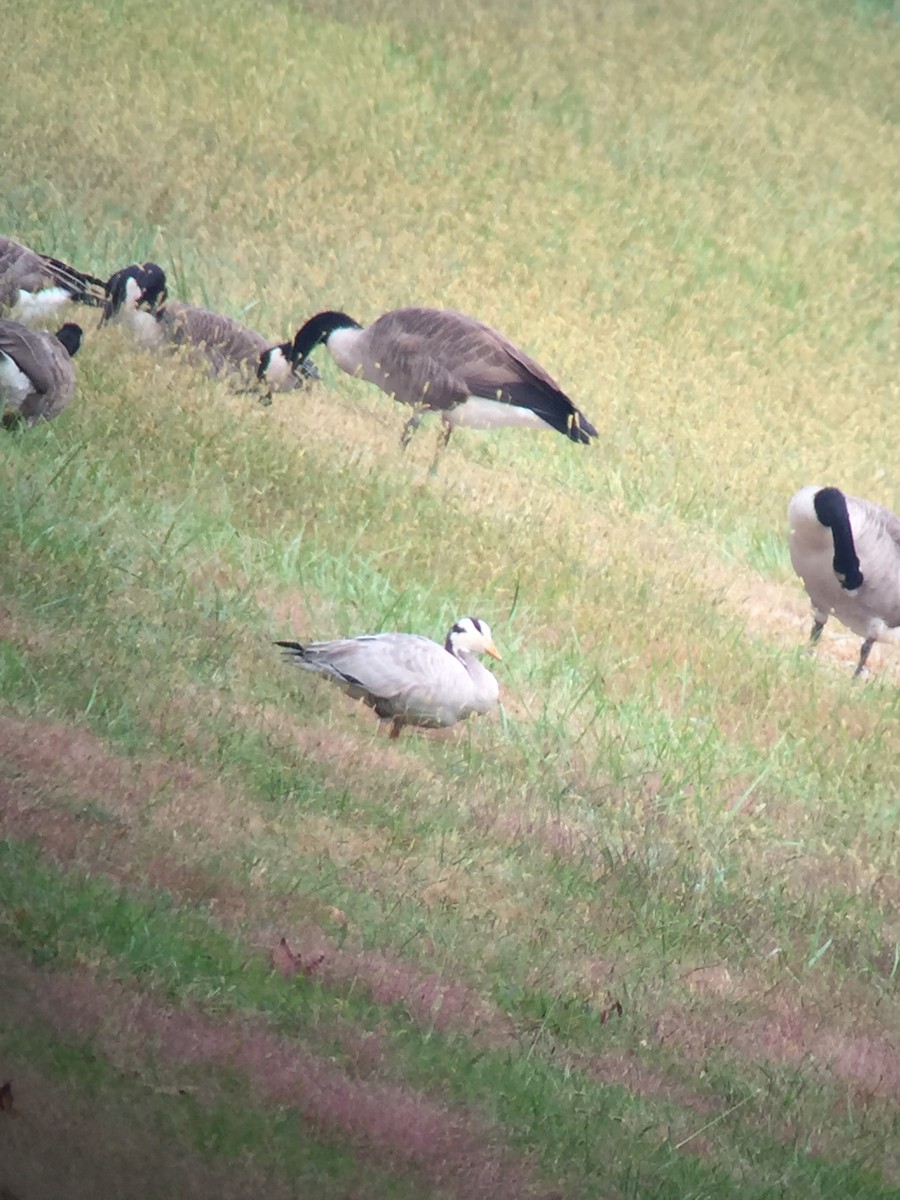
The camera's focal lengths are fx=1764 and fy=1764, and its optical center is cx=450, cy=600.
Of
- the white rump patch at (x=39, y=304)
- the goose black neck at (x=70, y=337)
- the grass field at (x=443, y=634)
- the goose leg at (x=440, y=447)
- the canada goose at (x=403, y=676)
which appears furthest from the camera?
the goose leg at (x=440, y=447)

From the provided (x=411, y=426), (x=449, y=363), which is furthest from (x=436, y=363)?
(x=411, y=426)

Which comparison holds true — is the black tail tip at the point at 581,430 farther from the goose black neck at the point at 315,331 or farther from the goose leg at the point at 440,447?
the goose black neck at the point at 315,331

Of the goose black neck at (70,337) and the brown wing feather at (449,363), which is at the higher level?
the brown wing feather at (449,363)

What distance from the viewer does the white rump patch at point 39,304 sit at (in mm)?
7145

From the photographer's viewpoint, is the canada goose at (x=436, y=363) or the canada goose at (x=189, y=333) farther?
the canada goose at (x=436, y=363)

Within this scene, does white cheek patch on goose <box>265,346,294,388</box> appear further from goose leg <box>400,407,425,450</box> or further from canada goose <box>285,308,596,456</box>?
goose leg <box>400,407,425,450</box>

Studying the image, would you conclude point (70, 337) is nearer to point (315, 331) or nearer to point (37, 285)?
point (37, 285)

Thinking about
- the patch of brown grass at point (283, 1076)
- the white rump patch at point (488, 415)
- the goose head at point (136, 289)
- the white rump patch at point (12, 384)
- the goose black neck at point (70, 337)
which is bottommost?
the patch of brown grass at point (283, 1076)

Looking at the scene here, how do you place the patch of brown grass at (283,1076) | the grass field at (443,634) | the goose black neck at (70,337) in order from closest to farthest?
the patch of brown grass at (283,1076), the grass field at (443,634), the goose black neck at (70,337)

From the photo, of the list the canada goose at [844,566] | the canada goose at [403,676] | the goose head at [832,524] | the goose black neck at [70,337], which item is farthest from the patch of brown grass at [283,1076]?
the goose head at [832,524]

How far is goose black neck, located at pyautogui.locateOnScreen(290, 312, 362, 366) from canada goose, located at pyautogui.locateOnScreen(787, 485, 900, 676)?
97.0 inches

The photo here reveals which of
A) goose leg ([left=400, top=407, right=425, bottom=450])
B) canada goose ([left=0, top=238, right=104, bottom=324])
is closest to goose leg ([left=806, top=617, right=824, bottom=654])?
goose leg ([left=400, top=407, right=425, bottom=450])

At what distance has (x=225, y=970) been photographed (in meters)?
4.63

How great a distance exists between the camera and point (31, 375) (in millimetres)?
6410
